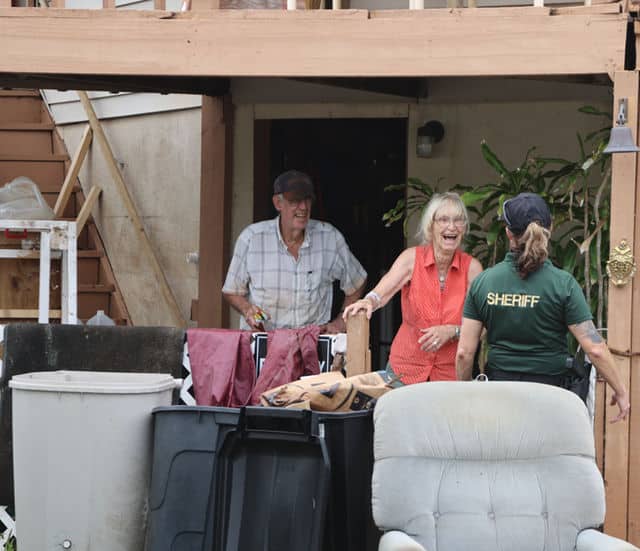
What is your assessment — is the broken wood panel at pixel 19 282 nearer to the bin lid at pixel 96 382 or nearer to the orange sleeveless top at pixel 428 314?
the bin lid at pixel 96 382

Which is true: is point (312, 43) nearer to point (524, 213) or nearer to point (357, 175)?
point (524, 213)

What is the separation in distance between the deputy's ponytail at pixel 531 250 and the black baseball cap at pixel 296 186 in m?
1.70

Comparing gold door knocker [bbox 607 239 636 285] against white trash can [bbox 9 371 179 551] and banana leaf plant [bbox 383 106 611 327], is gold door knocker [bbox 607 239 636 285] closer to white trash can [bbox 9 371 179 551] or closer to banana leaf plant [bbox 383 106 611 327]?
banana leaf plant [bbox 383 106 611 327]

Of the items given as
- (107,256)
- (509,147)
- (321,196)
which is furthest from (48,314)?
(509,147)

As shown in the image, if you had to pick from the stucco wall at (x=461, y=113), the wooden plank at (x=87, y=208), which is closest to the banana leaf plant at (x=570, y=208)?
the stucco wall at (x=461, y=113)

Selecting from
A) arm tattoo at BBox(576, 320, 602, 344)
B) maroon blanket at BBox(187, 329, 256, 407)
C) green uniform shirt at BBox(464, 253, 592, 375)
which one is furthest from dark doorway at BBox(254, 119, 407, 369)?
arm tattoo at BBox(576, 320, 602, 344)

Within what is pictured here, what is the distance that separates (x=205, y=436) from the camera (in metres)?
5.12

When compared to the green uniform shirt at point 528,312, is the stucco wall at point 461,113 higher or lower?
higher

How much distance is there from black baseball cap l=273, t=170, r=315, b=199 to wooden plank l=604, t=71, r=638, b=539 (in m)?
1.64

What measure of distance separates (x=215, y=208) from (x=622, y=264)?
3.78 m

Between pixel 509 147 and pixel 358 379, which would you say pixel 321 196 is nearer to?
pixel 509 147

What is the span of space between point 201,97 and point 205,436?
14.3 ft

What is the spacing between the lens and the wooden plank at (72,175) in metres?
9.84

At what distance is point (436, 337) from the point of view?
5.54 meters
